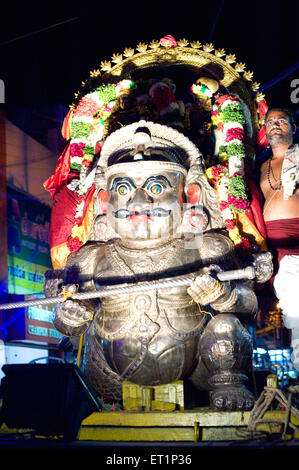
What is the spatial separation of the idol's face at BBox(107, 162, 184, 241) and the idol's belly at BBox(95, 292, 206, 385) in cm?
50

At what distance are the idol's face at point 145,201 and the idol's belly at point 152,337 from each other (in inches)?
19.8

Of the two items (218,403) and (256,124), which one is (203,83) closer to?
(256,124)

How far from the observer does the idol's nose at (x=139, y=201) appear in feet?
13.0

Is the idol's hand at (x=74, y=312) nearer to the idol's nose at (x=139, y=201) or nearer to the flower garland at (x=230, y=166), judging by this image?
the idol's nose at (x=139, y=201)

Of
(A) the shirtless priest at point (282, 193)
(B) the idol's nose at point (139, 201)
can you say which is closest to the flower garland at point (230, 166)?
(A) the shirtless priest at point (282, 193)

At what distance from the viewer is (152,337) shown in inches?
151

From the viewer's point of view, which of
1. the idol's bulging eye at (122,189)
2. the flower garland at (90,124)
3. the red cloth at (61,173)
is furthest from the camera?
the red cloth at (61,173)

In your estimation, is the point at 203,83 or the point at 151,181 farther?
the point at 203,83

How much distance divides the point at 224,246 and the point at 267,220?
983 millimetres

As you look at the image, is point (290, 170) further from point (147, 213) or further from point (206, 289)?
point (206, 289)

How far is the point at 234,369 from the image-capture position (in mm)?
3809
